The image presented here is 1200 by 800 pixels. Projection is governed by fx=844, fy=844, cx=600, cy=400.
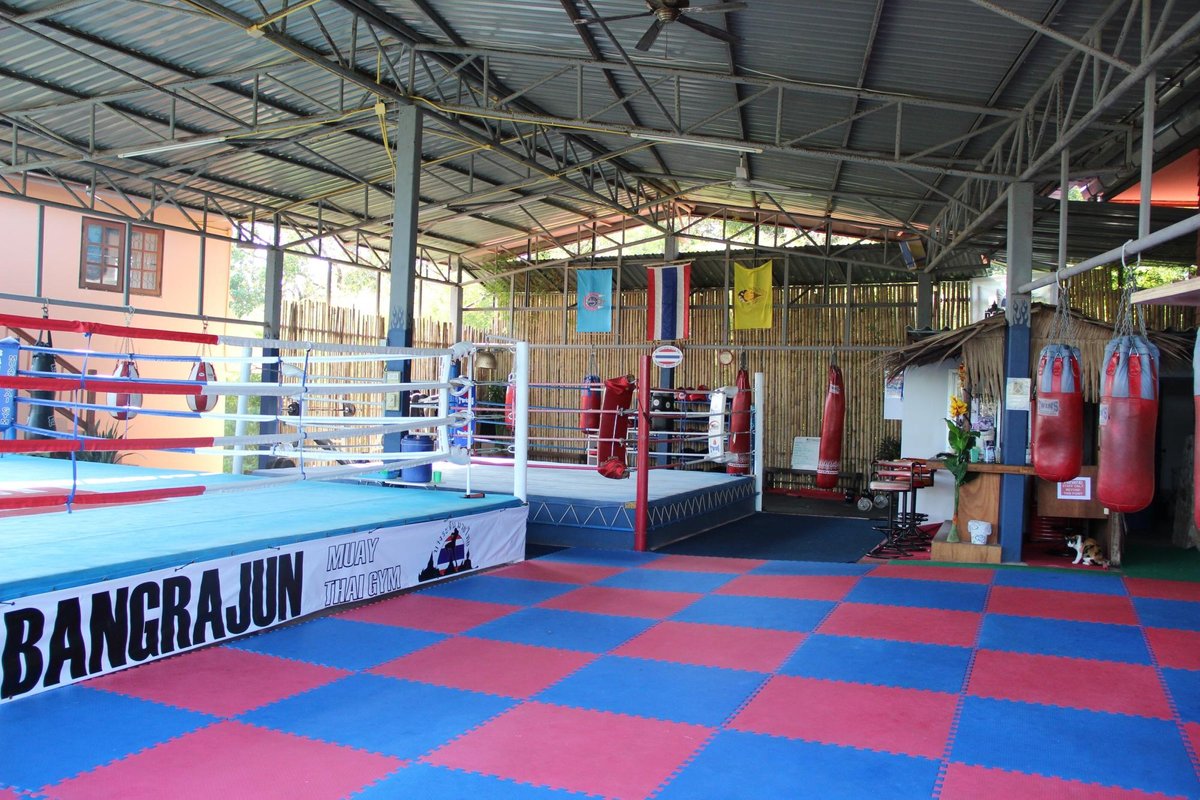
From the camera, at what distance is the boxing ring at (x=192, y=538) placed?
3.29m

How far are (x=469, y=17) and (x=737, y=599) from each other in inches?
233

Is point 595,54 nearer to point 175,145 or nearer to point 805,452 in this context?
point 175,145

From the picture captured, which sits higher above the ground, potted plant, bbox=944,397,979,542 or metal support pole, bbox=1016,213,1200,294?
metal support pole, bbox=1016,213,1200,294

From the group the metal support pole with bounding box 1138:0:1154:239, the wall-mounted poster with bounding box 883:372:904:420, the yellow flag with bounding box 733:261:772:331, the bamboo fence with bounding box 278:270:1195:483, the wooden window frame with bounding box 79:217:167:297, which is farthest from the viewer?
the yellow flag with bounding box 733:261:772:331

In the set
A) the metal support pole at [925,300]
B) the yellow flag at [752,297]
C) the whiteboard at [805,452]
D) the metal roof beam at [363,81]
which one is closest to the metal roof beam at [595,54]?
the metal roof beam at [363,81]

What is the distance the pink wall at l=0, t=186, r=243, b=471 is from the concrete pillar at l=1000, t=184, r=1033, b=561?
10.4 metres

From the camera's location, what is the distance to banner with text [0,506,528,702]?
321 centimetres

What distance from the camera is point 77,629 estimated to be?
3346 mm

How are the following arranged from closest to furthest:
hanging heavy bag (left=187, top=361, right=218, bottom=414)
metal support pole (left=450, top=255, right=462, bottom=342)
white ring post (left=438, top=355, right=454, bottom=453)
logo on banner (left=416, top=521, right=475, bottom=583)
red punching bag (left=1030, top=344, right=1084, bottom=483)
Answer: logo on banner (left=416, top=521, right=475, bottom=583) → red punching bag (left=1030, top=344, right=1084, bottom=483) → white ring post (left=438, top=355, right=454, bottom=453) → hanging heavy bag (left=187, top=361, right=218, bottom=414) → metal support pole (left=450, top=255, right=462, bottom=342)

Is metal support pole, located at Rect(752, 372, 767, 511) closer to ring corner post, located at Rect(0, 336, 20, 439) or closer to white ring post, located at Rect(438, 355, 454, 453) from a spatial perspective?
white ring post, located at Rect(438, 355, 454, 453)

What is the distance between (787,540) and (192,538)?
573 cm

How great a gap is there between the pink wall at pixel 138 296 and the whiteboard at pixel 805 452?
9.32m

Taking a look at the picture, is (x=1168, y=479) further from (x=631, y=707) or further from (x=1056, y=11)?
(x=631, y=707)

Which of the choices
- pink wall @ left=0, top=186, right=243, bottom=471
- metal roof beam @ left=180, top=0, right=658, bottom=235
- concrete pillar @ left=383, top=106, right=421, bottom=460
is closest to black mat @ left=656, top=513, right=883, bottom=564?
concrete pillar @ left=383, top=106, right=421, bottom=460
